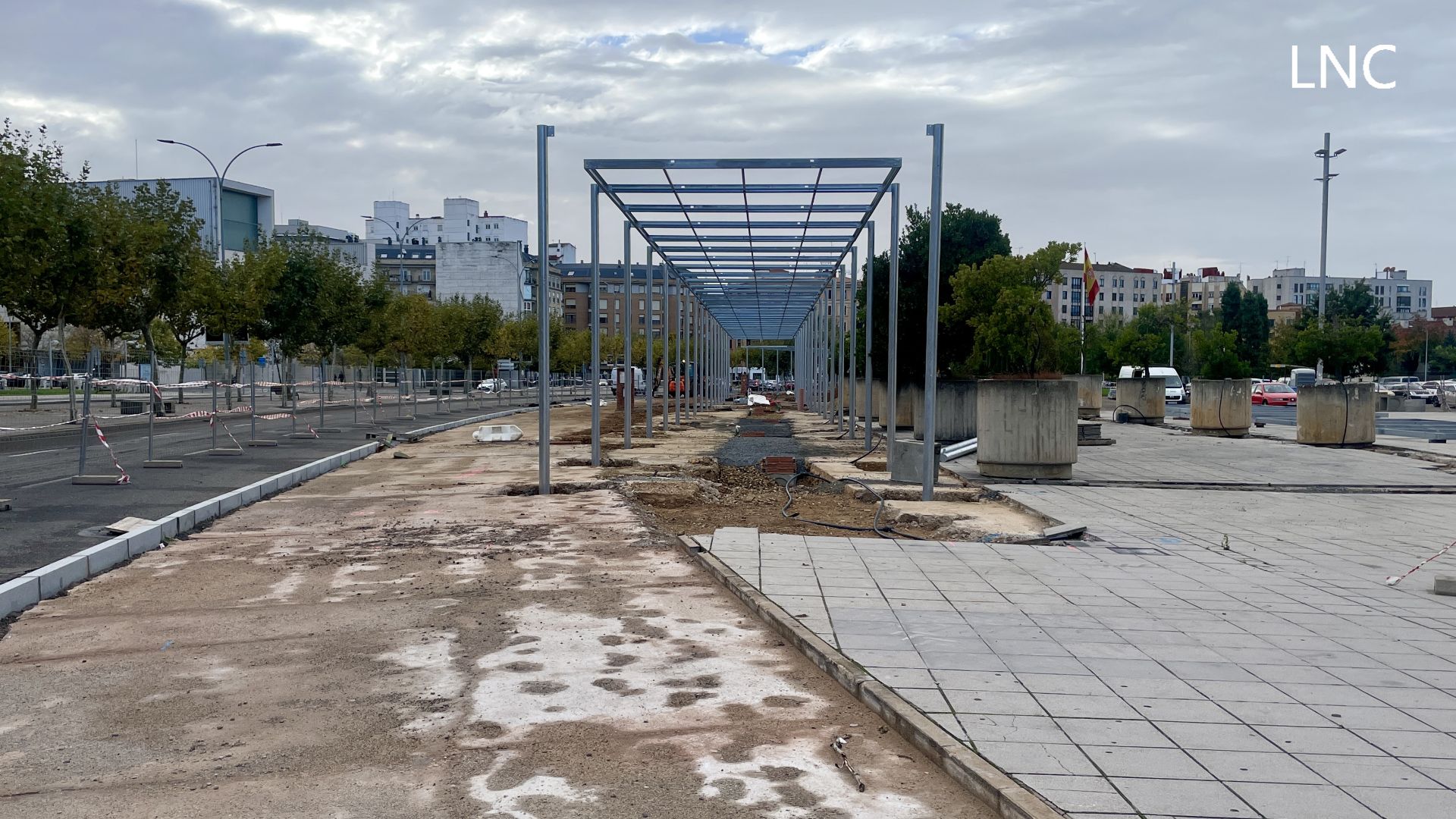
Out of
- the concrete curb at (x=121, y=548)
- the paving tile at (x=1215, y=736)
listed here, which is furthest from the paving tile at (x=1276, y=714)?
the concrete curb at (x=121, y=548)

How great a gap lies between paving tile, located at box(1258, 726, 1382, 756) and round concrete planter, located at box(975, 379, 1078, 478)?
1027 centimetres

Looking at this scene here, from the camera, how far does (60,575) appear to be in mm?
7730

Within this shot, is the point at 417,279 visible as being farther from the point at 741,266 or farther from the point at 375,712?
the point at 375,712

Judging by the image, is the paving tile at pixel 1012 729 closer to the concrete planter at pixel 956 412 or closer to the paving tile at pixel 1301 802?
the paving tile at pixel 1301 802

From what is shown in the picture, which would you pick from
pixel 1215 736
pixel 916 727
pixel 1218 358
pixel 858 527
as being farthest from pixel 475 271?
pixel 1215 736

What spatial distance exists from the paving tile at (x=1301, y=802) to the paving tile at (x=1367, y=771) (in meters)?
0.14

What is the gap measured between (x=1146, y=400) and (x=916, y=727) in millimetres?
30192

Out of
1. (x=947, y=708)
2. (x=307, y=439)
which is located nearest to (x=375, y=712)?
(x=947, y=708)

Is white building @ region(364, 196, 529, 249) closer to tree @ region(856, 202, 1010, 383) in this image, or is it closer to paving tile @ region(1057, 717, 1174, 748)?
tree @ region(856, 202, 1010, 383)

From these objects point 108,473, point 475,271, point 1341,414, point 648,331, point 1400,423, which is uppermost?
point 475,271

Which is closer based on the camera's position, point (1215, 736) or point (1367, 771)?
point (1367, 771)

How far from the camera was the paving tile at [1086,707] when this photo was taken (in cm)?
468

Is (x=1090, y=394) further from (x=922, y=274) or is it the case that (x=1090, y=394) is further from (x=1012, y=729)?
(x=1012, y=729)

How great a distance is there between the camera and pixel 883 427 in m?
28.0
